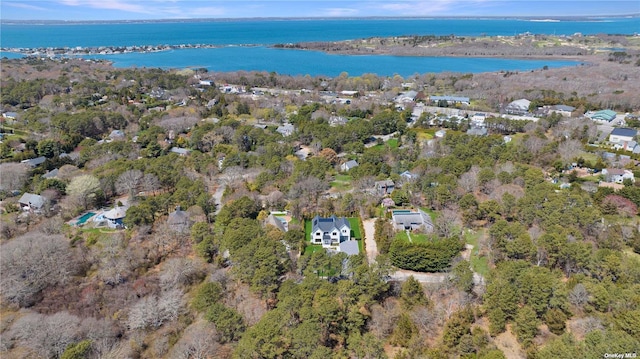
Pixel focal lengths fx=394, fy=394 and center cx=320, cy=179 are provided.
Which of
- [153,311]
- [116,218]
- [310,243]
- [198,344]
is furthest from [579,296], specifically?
[116,218]

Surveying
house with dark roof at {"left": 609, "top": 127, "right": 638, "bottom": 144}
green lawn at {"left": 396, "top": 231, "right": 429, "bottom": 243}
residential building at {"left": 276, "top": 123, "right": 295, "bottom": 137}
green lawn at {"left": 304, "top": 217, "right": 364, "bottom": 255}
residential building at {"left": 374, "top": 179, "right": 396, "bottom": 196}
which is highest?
house with dark roof at {"left": 609, "top": 127, "right": 638, "bottom": 144}

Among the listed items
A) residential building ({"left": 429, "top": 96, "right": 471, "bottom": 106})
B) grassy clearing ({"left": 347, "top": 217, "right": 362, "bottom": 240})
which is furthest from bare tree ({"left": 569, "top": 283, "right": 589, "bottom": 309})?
residential building ({"left": 429, "top": 96, "right": 471, "bottom": 106})

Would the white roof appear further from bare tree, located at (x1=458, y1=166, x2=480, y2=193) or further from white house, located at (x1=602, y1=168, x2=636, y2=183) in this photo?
white house, located at (x1=602, y1=168, x2=636, y2=183)

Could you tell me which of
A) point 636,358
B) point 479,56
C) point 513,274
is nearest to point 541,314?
point 513,274

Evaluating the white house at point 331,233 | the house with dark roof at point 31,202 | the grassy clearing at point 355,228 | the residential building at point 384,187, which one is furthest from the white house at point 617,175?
the house with dark roof at point 31,202

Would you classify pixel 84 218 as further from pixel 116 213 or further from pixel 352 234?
pixel 352 234

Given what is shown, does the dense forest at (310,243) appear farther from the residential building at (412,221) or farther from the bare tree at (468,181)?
the residential building at (412,221)
